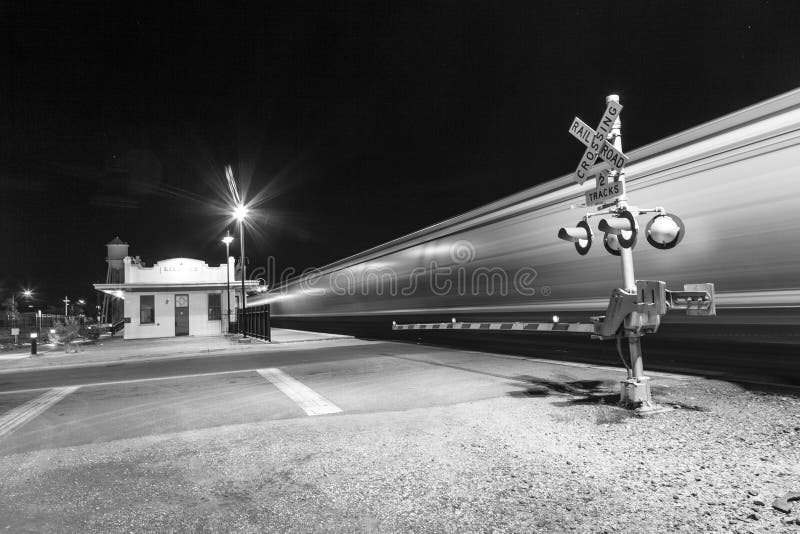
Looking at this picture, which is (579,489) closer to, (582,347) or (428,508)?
(428,508)

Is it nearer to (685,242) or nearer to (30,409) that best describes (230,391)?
(30,409)

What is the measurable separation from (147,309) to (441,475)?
1062 inches

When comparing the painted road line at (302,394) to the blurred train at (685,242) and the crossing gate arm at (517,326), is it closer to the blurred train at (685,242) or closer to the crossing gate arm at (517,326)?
the crossing gate arm at (517,326)

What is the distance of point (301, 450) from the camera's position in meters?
4.43

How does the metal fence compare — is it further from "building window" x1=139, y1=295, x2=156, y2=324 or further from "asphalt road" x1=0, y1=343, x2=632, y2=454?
"asphalt road" x1=0, y1=343, x2=632, y2=454

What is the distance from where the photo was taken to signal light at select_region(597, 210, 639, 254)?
5.04m

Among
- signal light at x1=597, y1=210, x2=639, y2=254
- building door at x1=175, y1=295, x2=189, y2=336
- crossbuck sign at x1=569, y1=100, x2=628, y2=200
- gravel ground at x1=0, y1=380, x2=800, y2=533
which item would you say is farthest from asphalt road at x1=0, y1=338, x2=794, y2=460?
building door at x1=175, y1=295, x2=189, y2=336

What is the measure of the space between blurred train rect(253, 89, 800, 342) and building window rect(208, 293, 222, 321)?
65.6 feet

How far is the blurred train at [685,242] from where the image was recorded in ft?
15.7

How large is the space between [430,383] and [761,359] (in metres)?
4.50

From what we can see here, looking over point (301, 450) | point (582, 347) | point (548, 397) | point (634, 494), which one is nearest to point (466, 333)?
point (582, 347)

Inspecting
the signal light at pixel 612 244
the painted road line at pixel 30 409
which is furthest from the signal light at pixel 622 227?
the painted road line at pixel 30 409

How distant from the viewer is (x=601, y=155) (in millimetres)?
5438

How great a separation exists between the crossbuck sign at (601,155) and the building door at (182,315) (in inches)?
1024
